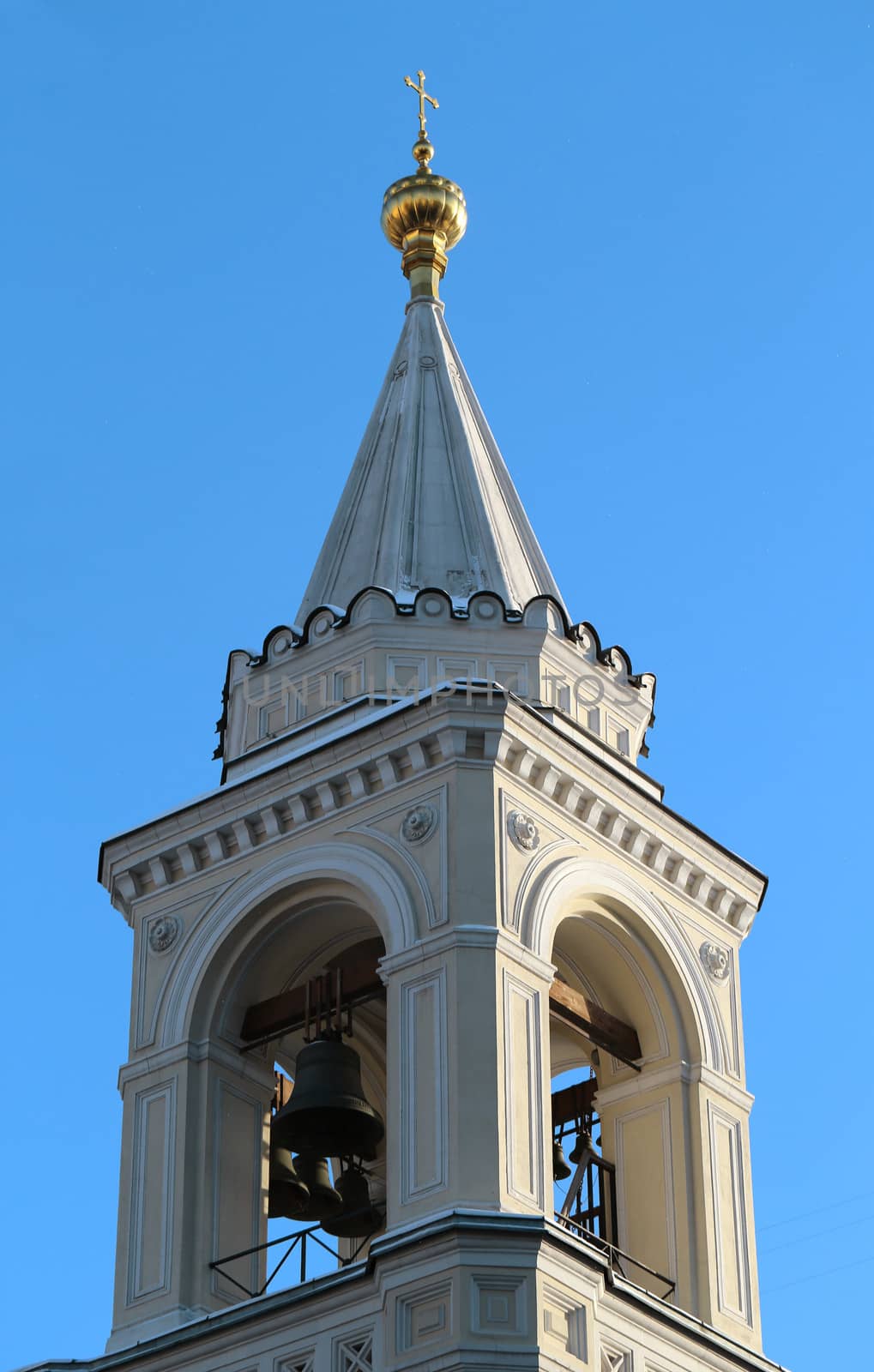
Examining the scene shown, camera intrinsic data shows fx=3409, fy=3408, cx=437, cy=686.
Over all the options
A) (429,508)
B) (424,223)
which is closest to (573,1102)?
(429,508)

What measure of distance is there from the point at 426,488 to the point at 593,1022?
5.71 m

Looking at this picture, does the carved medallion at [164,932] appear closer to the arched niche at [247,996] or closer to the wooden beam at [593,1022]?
the arched niche at [247,996]

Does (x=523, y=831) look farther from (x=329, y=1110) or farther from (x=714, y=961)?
(x=329, y=1110)

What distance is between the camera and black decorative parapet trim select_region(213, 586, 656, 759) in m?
30.1

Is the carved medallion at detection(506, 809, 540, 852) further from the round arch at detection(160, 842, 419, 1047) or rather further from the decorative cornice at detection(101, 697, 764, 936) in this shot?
the round arch at detection(160, 842, 419, 1047)

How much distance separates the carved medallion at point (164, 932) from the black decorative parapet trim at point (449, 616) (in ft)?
7.46

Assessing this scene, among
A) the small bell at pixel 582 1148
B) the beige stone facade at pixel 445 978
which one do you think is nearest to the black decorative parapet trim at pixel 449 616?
the beige stone facade at pixel 445 978

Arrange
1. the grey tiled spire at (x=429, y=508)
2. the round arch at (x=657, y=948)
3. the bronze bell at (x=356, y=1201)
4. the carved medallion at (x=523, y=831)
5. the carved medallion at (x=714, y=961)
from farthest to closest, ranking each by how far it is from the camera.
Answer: the grey tiled spire at (x=429, y=508)
the carved medallion at (x=714, y=961)
the bronze bell at (x=356, y=1201)
the round arch at (x=657, y=948)
the carved medallion at (x=523, y=831)

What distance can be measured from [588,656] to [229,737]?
337 cm

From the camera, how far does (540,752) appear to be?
2827 centimetres

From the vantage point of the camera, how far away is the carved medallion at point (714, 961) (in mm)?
29469

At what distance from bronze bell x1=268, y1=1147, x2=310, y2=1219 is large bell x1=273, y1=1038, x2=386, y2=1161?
0.48 meters

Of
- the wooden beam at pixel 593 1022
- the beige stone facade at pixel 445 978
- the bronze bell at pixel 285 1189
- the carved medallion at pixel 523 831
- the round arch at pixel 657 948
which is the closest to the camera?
the beige stone facade at pixel 445 978

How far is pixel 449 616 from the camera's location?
3002 centimetres
